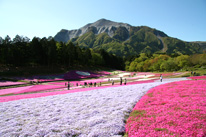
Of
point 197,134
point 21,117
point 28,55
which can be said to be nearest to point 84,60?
point 28,55

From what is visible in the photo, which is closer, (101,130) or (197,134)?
(197,134)

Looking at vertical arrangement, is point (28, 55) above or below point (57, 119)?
above

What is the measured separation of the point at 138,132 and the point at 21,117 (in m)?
11.0

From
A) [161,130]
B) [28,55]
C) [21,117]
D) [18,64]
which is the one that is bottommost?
[21,117]

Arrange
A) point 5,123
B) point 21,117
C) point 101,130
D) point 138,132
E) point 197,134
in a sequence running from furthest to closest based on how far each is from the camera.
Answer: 1. point 21,117
2. point 5,123
3. point 101,130
4. point 138,132
5. point 197,134

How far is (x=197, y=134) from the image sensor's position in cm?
657

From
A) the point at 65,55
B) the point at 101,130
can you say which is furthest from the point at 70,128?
the point at 65,55

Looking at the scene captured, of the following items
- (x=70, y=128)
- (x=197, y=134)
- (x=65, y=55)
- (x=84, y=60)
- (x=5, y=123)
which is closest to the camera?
(x=197, y=134)

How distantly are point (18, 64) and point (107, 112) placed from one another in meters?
69.9

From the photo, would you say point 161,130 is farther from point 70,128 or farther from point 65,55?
point 65,55

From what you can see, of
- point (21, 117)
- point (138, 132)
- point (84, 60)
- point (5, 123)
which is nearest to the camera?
point (138, 132)

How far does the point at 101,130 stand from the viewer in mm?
8055

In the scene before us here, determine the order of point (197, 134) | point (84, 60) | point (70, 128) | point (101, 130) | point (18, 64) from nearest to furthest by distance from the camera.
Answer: point (197, 134) < point (101, 130) < point (70, 128) < point (18, 64) < point (84, 60)

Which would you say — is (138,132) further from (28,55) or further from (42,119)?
(28,55)
